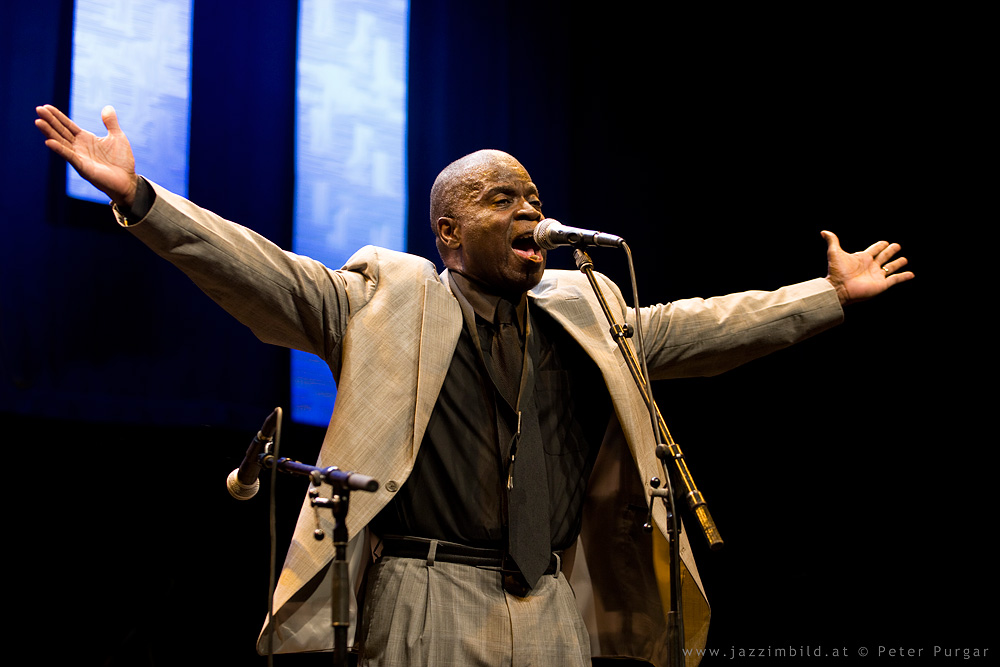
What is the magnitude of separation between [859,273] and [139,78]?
7.56ft

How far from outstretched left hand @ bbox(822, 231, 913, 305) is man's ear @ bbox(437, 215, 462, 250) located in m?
1.07

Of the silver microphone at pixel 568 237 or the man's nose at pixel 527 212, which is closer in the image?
the silver microphone at pixel 568 237

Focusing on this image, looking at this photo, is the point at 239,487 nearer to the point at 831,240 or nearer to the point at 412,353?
the point at 412,353

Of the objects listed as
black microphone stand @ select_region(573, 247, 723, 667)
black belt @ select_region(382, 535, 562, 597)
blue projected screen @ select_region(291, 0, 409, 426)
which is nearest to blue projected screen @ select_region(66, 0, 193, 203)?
blue projected screen @ select_region(291, 0, 409, 426)

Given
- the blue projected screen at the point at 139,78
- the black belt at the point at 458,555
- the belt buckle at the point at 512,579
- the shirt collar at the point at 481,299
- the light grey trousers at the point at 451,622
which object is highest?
the blue projected screen at the point at 139,78

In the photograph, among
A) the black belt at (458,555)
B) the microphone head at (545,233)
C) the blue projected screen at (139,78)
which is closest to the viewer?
the black belt at (458,555)

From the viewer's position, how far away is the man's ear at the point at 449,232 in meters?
2.67

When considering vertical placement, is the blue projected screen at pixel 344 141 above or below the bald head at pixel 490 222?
above

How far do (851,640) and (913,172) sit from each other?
6.14ft

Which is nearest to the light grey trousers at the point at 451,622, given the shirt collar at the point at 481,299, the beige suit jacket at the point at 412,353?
the beige suit jacket at the point at 412,353

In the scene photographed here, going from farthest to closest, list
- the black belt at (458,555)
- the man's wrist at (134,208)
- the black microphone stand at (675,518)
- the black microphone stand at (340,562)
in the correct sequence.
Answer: the black belt at (458,555) < the man's wrist at (134,208) < the black microphone stand at (675,518) < the black microphone stand at (340,562)

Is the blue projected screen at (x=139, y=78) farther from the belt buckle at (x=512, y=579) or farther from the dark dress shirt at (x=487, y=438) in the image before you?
the belt buckle at (x=512, y=579)

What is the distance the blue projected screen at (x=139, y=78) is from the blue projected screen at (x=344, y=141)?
0.42m

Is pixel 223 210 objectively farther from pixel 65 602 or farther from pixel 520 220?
pixel 65 602
